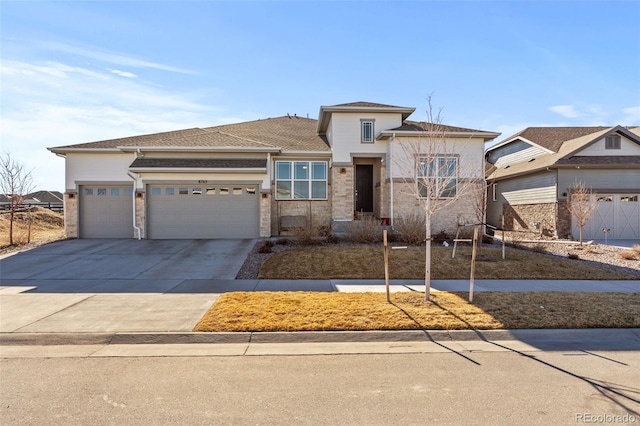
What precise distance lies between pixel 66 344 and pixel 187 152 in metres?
14.0

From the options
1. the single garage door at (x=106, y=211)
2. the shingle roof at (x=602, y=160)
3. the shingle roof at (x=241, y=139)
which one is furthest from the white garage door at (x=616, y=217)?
the single garage door at (x=106, y=211)

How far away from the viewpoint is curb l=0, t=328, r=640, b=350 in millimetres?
5754

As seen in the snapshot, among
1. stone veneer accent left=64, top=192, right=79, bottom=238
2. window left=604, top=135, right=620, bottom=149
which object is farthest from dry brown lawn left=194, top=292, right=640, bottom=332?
window left=604, top=135, right=620, bottom=149

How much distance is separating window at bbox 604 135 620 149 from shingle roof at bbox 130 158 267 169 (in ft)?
61.3

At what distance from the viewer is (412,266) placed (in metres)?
11.6

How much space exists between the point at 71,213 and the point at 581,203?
2405 cm

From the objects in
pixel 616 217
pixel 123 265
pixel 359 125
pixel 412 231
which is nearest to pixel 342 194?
pixel 359 125

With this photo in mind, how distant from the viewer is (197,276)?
34.6 feet

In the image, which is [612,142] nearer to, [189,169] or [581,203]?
[581,203]

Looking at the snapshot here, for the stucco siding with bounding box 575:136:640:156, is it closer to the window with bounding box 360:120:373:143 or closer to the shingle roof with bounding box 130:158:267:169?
the window with bounding box 360:120:373:143

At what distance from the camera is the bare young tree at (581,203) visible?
57.4 feet

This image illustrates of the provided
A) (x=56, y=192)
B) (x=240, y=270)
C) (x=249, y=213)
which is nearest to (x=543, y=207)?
(x=249, y=213)

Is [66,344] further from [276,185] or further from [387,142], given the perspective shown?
[387,142]

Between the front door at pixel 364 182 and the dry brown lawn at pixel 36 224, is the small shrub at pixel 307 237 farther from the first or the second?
the dry brown lawn at pixel 36 224
